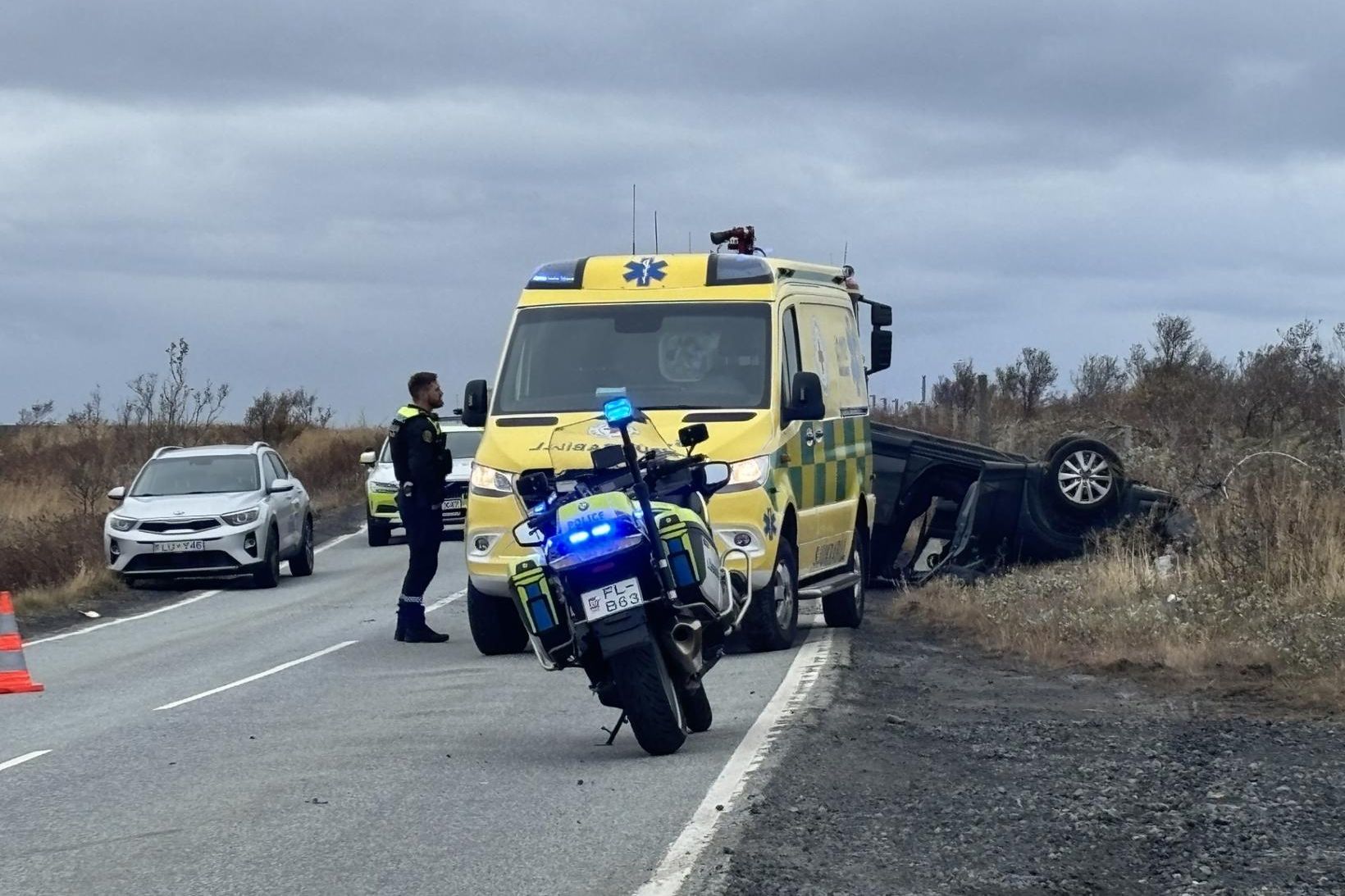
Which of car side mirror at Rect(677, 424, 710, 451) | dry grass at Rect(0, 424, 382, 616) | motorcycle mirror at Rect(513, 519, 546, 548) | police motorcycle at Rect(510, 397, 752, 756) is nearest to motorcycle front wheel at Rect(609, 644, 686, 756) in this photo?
Answer: police motorcycle at Rect(510, 397, 752, 756)

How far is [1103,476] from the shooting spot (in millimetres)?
18234

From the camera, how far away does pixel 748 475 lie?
1312 cm

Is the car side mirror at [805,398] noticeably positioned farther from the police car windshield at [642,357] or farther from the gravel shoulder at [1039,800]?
the gravel shoulder at [1039,800]

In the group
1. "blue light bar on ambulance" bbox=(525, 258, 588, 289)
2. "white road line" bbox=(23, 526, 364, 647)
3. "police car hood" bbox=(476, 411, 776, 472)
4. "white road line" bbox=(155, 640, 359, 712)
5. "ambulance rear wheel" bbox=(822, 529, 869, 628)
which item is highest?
"blue light bar on ambulance" bbox=(525, 258, 588, 289)

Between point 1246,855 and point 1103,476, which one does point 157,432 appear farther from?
point 1246,855

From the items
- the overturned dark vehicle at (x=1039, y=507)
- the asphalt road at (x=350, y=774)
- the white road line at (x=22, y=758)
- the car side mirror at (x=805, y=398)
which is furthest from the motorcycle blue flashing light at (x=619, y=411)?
the overturned dark vehicle at (x=1039, y=507)

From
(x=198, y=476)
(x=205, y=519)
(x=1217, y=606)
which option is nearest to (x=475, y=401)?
(x=1217, y=606)

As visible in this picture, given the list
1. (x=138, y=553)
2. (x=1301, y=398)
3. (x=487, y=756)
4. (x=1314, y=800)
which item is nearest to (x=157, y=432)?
(x=138, y=553)

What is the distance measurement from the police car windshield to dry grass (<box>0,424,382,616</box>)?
8411 mm

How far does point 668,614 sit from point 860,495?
24.8 ft

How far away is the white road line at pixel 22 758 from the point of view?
9.64 meters

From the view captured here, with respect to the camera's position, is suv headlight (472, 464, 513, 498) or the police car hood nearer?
the police car hood

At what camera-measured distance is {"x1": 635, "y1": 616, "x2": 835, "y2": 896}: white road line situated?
6.55 m

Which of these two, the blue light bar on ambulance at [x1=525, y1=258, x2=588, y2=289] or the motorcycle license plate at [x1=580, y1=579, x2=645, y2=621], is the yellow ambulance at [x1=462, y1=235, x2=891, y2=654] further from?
the motorcycle license plate at [x1=580, y1=579, x2=645, y2=621]
